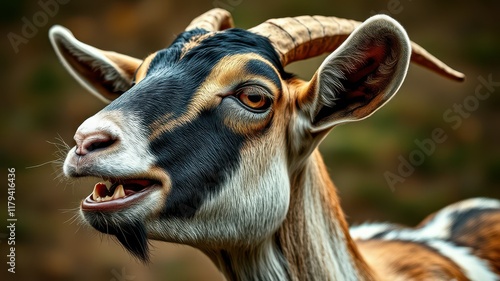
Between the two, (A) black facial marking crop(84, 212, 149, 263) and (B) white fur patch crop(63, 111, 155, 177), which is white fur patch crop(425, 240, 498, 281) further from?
(B) white fur patch crop(63, 111, 155, 177)

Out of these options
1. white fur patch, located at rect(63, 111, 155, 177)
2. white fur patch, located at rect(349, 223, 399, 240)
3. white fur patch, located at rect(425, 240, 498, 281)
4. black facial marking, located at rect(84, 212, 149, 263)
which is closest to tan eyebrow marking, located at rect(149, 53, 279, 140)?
white fur patch, located at rect(63, 111, 155, 177)

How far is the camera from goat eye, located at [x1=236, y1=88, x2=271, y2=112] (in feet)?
12.9

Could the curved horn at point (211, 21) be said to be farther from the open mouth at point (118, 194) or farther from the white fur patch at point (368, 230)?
the white fur patch at point (368, 230)

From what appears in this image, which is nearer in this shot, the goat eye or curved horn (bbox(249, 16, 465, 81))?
the goat eye

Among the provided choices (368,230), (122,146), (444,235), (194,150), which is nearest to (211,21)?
(194,150)

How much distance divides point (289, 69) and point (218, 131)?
668 cm

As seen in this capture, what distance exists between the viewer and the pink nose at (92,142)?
136 inches

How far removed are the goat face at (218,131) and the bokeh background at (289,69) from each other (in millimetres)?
6490

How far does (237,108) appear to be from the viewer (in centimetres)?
390

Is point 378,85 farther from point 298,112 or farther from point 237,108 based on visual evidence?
point 237,108

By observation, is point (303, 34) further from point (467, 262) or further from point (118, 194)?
point (467, 262)

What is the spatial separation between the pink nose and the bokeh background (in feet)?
22.8

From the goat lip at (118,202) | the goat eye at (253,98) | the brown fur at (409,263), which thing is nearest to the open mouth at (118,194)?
the goat lip at (118,202)

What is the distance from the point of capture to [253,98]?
395cm
